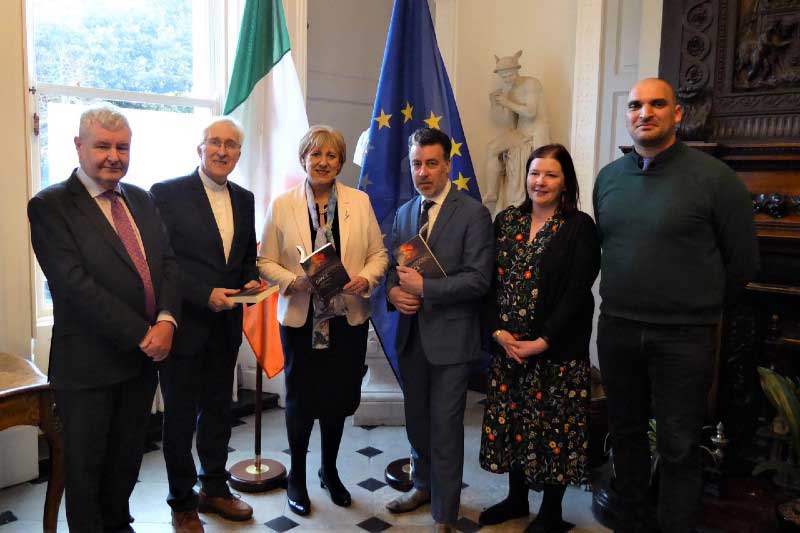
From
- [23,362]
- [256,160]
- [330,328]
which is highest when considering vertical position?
[256,160]

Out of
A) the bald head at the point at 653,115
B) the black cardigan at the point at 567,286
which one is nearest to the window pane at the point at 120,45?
the black cardigan at the point at 567,286

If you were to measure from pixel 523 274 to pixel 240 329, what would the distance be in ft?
3.69

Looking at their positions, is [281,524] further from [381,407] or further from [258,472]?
[381,407]

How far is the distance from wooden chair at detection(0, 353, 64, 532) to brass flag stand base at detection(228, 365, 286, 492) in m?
0.78

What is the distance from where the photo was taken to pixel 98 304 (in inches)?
81.0

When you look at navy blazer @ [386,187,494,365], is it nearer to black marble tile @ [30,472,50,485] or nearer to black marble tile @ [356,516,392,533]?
black marble tile @ [356,516,392,533]

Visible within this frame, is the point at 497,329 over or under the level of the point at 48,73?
under

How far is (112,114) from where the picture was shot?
212 cm

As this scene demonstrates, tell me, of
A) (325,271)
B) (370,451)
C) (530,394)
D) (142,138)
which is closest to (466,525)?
(530,394)

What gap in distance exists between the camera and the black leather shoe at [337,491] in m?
2.92

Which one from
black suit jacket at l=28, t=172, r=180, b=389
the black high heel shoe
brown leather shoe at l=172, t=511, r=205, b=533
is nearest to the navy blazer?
the black high heel shoe

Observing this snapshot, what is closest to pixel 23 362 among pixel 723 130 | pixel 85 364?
pixel 85 364

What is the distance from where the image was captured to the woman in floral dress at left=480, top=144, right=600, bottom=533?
7.99 feet

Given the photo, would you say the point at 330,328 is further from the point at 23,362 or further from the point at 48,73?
the point at 48,73
